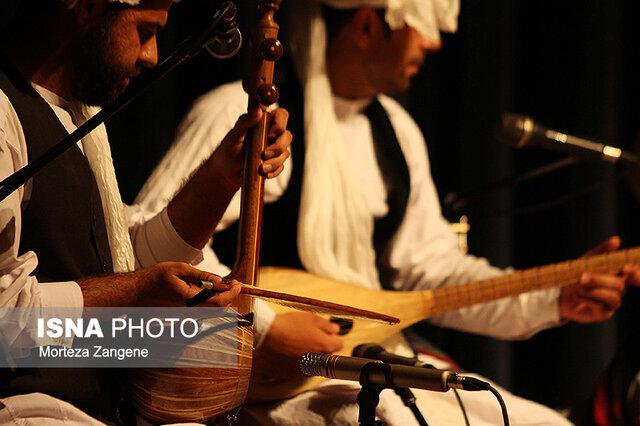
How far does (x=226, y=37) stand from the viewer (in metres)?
1.63

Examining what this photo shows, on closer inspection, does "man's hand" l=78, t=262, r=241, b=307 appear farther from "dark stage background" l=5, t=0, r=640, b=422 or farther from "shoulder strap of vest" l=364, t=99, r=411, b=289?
"dark stage background" l=5, t=0, r=640, b=422

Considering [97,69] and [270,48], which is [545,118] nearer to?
[270,48]

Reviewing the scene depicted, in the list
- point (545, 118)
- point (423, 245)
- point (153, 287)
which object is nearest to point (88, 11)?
point (153, 287)

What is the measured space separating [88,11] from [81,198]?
316mm

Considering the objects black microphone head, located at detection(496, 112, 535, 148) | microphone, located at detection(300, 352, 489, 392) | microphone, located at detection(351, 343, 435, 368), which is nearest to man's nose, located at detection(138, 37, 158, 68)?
microphone, located at detection(300, 352, 489, 392)

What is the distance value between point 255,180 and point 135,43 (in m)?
0.31

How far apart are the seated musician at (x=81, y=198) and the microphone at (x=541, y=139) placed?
894mm

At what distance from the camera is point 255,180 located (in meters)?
1.75

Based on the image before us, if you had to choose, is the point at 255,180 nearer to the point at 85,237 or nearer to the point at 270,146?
the point at 270,146

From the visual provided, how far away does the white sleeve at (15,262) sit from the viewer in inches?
58.3

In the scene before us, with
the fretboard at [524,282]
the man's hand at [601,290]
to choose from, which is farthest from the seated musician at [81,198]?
the man's hand at [601,290]

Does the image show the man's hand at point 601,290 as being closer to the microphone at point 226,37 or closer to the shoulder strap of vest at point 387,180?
the shoulder strap of vest at point 387,180

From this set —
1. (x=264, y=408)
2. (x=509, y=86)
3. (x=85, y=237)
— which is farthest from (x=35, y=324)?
(x=509, y=86)

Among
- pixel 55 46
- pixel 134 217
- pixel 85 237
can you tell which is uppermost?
pixel 55 46
